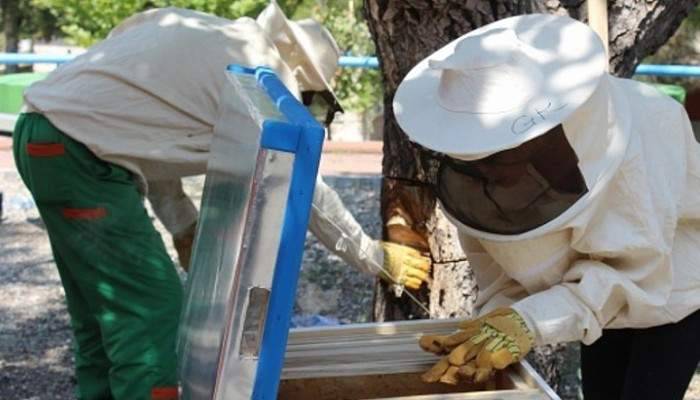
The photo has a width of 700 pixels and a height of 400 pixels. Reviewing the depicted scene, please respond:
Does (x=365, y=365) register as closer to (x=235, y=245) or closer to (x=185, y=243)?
(x=235, y=245)

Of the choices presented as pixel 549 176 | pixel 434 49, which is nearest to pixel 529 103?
pixel 549 176

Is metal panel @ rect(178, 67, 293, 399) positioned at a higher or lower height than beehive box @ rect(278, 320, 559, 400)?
higher

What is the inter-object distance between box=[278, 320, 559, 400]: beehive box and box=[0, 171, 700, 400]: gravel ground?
2.46 meters

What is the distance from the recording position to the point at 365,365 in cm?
230

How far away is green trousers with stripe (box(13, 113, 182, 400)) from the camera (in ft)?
11.5

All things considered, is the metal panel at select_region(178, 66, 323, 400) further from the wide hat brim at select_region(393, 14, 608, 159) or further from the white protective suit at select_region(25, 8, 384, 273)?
the white protective suit at select_region(25, 8, 384, 273)

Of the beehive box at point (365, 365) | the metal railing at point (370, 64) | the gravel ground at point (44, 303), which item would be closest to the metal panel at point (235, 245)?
the beehive box at point (365, 365)

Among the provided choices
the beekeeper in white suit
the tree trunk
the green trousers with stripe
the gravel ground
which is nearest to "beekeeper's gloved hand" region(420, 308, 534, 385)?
the beekeeper in white suit

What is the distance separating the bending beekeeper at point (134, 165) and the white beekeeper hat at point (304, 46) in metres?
0.11

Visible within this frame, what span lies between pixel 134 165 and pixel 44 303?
8.42ft

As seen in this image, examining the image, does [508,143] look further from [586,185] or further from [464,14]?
[464,14]

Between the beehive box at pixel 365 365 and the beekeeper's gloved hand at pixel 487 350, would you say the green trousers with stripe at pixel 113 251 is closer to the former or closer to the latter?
the beehive box at pixel 365 365

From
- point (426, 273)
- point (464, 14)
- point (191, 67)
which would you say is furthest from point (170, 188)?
point (464, 14)

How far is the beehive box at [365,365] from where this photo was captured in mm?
2275
